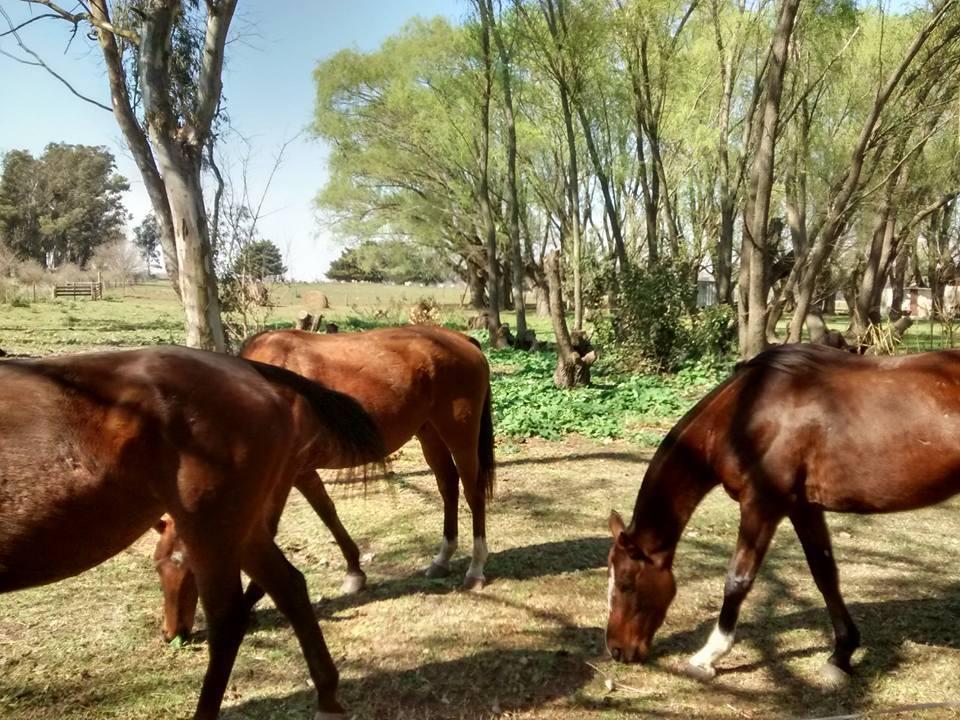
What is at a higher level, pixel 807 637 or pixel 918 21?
pixel 918 21

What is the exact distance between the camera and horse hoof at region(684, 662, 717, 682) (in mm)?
3453

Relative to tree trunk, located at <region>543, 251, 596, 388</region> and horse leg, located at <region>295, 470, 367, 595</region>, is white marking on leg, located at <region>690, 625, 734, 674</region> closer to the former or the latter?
horse leg, located at <region>295, 470, 367, 595</region>

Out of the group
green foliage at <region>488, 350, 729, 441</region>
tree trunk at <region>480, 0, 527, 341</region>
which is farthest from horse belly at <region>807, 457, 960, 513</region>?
tree trunk at <region>480, 0, 527, 341</region>

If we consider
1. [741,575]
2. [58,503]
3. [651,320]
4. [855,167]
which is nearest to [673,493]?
[741,575]

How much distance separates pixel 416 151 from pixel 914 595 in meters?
25.2

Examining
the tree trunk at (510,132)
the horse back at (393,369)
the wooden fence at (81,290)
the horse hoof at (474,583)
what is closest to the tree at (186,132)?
the horse back at (393,369)

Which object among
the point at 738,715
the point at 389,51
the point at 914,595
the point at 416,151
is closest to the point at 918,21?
the point at 914,595

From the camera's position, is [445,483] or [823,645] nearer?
[823,645]

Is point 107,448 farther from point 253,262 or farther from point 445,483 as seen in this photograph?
point 253,262

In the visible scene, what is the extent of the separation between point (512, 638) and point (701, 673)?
3.28 ft

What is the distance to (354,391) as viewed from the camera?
4.54m

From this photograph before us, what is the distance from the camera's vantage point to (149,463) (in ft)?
8.57

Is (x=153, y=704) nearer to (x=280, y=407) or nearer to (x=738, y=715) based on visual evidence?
(x=280, y=407)

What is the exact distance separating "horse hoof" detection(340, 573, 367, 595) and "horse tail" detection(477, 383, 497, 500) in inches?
40.5
